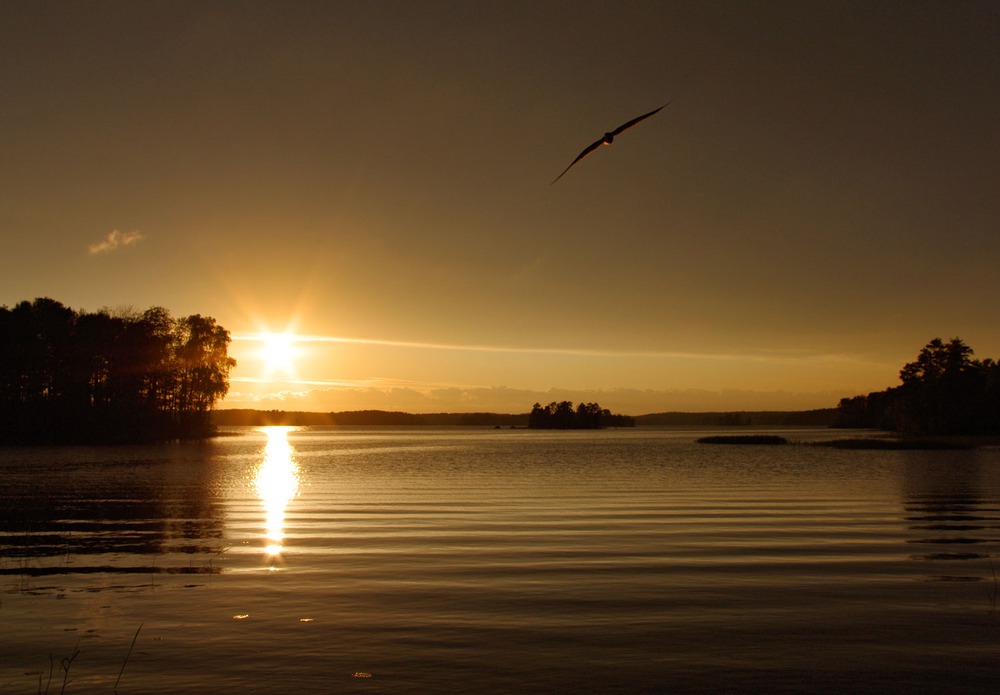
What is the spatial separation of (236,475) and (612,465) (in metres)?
33.1

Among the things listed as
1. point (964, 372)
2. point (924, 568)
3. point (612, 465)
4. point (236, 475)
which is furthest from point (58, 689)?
point (964, 372)

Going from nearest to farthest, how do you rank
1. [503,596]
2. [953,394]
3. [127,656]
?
1. [127,656]
2. [503,596]
3. [953,394]

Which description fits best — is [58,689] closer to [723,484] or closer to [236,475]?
[723,484]

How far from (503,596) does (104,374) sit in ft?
430

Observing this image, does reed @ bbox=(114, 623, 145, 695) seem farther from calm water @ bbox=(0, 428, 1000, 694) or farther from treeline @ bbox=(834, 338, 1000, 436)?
treeline @ bbox=(834, 338, 1000, 436)

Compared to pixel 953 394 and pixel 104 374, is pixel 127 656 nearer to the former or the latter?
pixel 104 374

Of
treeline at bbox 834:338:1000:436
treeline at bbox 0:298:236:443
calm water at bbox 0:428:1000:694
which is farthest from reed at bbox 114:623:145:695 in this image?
treeline at bbox 834:338:1000:436

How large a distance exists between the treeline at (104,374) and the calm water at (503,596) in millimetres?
89990

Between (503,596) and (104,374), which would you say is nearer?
(503,596)

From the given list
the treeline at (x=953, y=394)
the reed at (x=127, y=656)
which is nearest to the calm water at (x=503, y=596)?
the reed at (x=127, y=656)

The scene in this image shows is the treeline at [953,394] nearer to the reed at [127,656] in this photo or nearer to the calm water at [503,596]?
the calm water at [503,596]

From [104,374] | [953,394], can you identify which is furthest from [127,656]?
[953,394]

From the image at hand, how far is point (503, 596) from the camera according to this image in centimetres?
1755

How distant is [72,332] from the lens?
125125mm
